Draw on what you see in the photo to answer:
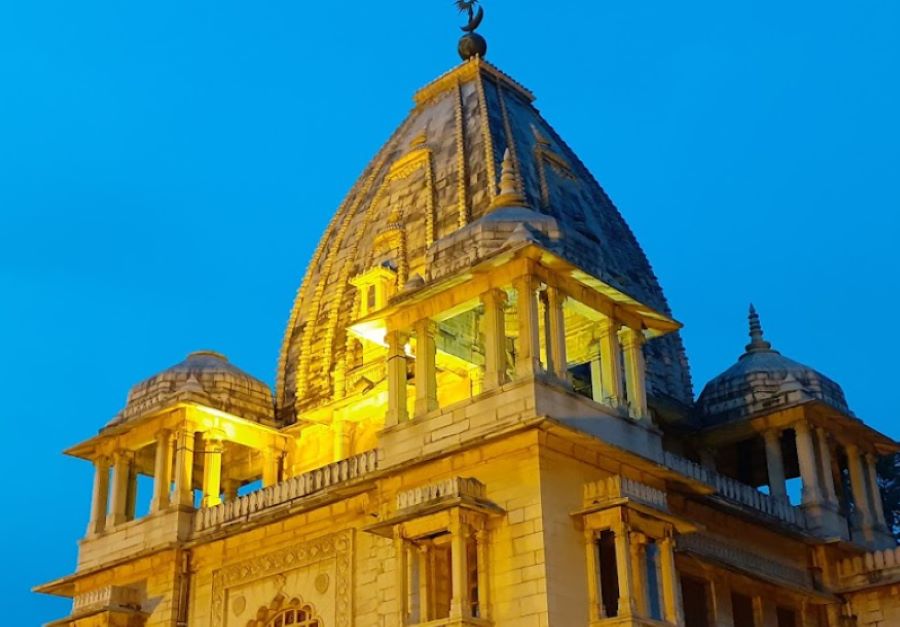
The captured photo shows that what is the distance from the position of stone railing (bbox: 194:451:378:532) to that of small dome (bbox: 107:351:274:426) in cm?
273

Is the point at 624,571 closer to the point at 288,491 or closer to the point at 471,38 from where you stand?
the point at 288,491

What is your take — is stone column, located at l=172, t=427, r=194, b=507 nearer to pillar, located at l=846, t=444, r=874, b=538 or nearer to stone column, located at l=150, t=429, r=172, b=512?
stone column, located at l=150, t=429, r=172, b=512

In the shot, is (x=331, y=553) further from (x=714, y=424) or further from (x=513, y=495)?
(x=714, y=424)

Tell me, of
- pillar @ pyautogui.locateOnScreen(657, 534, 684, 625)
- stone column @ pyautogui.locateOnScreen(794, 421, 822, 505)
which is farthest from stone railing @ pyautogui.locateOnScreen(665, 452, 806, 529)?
pillar @ pyautogui.locateOnScreen(657, 534, 684, 625)

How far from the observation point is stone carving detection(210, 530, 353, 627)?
2352cm

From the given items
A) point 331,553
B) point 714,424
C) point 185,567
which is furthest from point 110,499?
point 714,424

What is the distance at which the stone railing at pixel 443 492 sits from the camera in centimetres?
2083

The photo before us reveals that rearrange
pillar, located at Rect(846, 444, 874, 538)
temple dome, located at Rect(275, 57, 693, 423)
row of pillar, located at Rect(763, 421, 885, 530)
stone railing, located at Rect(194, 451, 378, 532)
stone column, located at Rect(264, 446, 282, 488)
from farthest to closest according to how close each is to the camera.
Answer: temple dome, located at Rect(275, 57, 693, 423) → stone column, located at Rect(264, 446, 282, 488) → pillar, located at Rect(846, 444, 874, 538) → row of pillar, located at Rect(763, 421, 885, 530) → stone railing, located at Rect(194, 451, 378, 532)

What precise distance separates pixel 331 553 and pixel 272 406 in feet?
23.7

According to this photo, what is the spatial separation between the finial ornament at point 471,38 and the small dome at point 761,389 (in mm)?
12843

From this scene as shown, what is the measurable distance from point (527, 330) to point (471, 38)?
18479 mm

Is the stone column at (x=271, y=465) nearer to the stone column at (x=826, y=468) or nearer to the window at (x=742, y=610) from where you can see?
the window at (x=742, y=610)

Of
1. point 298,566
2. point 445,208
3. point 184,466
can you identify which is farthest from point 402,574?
point 445,208

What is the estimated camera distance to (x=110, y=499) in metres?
28.9
